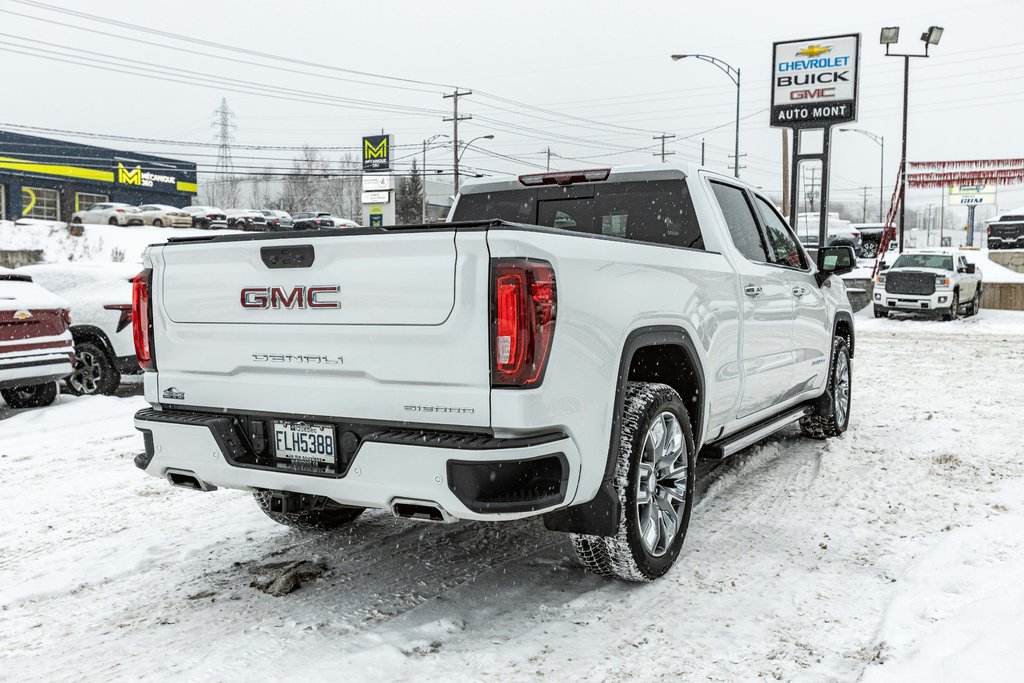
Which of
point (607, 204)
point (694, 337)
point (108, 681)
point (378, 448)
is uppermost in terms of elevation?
point (607, 204)

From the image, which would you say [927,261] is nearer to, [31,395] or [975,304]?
[975,304]

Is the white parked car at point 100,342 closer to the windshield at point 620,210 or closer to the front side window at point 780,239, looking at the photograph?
the windshield at point 620,210

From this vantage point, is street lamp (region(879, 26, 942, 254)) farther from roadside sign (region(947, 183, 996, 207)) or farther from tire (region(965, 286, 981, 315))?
roadside sign (region(947, 183, 996, 207))

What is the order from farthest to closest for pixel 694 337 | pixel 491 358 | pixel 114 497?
pixel 114 497 < pixel 694 337 < pixel 491 358

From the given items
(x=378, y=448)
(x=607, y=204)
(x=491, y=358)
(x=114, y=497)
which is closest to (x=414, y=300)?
(x=491, y=358)

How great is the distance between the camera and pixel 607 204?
5047mm

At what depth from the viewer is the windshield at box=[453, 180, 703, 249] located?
4895 mm

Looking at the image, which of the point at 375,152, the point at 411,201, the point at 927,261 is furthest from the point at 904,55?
the point at 411,201

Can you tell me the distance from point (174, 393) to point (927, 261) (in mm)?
22575

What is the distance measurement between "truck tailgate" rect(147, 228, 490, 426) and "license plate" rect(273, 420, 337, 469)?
0.22 ft

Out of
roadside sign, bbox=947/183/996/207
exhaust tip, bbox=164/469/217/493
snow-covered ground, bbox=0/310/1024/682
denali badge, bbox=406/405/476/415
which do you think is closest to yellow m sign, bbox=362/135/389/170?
roadside sign, bbox=947/183/996/207

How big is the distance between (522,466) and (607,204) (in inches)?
93.7

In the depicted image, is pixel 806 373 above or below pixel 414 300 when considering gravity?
below

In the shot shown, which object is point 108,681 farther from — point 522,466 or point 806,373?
point 806,373
